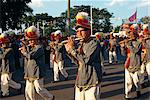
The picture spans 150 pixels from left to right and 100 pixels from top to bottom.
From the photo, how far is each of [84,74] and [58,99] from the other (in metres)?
3.47

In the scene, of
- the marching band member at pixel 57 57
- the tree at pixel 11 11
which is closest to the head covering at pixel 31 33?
the marching band member at pixel 57 57

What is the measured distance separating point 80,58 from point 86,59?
0.10 meters

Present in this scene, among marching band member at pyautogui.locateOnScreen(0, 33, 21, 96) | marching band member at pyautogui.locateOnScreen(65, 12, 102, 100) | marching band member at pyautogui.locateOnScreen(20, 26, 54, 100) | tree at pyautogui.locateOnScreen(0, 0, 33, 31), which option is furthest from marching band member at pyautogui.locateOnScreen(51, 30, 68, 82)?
tree at pyautogui.locateOnScreen(0, 0, 33, 31)

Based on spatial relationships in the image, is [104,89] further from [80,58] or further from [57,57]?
[80,58]

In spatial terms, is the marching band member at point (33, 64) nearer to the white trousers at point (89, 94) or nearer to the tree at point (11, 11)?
the white trousers at point (89, 94)

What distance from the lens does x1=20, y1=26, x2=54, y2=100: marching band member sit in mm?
7758

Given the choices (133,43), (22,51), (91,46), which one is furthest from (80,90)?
(133,43)

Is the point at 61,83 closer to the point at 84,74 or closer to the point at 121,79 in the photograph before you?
the point at 121,79

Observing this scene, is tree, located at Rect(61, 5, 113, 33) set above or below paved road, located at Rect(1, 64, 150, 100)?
above

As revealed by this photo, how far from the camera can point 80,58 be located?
19.3ft

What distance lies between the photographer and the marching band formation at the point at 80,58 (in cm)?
591

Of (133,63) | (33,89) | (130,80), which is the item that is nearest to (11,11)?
(133,63)

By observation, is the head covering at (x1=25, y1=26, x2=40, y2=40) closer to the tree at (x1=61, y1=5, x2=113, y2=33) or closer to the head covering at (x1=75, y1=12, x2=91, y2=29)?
the head covering at (x1=75, y1=12, x2=91, y2=29)

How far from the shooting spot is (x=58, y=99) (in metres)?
9.33
